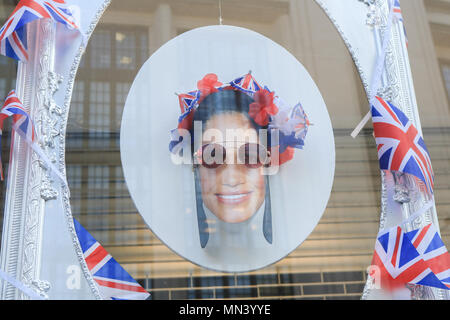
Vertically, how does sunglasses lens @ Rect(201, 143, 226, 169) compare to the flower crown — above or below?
below

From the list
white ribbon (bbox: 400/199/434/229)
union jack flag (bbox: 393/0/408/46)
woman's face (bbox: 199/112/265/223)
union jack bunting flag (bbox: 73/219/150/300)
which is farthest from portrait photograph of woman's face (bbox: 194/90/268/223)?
union jack flag (bbox: 393/0/408/46)

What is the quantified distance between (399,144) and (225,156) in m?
1.27

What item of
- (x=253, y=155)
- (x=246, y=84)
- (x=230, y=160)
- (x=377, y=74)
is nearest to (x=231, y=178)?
(x=230, y=160)

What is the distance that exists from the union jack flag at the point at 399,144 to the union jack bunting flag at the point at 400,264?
0.49 meters

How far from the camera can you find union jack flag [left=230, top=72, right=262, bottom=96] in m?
4.15

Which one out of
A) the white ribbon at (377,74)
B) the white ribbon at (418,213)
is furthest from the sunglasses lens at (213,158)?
the white ribbon at (418,213)

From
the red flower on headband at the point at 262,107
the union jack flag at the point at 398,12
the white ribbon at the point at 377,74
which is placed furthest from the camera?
the union jack flag at the point at 398,12

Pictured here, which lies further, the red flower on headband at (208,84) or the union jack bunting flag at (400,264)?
the red flower on headband at (208,84)

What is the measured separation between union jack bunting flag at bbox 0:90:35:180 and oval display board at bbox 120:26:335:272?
0.63 metres

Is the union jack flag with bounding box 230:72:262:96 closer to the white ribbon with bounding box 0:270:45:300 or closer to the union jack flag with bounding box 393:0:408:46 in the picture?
the union jack flag with bounding box 393:0:408:46

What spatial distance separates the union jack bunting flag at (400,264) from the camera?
389 cm

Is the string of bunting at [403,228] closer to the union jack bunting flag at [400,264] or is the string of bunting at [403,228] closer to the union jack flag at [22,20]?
the union jack bunting flag at [400,264]

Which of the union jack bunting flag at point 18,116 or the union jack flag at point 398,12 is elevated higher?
Answer: the union jack flag at point 398,12
